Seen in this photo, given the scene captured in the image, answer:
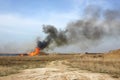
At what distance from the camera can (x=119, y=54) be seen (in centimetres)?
8869

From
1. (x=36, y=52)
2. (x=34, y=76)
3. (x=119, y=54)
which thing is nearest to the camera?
(x=34, y=76)

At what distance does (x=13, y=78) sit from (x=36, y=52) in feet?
292

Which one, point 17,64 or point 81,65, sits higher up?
point 17,64

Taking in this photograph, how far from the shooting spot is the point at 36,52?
4493 inches

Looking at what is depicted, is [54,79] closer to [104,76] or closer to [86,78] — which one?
[86,78]

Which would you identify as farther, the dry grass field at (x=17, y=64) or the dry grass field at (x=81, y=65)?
the dry grass field at (x=81, y=65)

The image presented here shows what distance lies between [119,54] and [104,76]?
208ft

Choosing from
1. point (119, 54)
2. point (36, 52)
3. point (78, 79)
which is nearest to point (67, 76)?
point (78, 79)

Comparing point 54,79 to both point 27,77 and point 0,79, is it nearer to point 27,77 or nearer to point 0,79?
point 27,77

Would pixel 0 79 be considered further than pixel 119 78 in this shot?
No

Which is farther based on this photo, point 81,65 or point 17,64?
point 17,64

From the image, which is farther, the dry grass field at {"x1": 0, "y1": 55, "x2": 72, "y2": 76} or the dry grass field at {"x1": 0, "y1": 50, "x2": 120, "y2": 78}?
the dry grass field at {"x1": 0, "y1": 50, "x2": 120, "y2": 78}

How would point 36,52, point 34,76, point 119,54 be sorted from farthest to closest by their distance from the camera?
point 36,52 → point 119,54 → point 34,76

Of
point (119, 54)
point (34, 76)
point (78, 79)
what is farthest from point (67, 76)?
point (119, 54)
